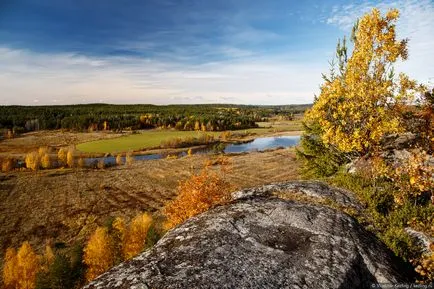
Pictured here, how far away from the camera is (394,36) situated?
16.9 m

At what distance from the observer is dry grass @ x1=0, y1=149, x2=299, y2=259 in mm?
78438

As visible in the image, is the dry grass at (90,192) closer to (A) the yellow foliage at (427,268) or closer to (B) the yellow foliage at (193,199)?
(B) the yellow foliage at (193,199)

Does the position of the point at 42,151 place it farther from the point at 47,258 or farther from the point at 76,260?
the point at 76,260

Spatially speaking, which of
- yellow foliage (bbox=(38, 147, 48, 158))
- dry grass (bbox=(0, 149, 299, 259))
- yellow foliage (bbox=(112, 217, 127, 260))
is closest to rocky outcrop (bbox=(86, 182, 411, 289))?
yellow foliage (bbox=(112, 217, 127, 260))

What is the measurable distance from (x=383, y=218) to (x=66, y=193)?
108 metres

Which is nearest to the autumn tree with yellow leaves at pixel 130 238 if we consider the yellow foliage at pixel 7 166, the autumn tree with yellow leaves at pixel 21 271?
the autumn tree with yellow leaves at pixel 21 271

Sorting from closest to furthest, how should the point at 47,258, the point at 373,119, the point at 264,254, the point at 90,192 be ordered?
the point at 264,254 < the point at 373,119 < the point at 47,258 < the point at 90,192

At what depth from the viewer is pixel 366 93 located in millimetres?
16547

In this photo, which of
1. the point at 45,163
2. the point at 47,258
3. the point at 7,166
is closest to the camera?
the point at 47,258

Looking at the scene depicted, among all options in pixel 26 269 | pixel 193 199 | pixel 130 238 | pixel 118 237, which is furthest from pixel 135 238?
pixel 193 199

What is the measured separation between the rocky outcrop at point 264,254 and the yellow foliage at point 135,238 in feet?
192

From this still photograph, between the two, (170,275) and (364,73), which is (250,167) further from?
(170,275)

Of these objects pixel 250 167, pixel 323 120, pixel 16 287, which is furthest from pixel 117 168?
pixel 323 120

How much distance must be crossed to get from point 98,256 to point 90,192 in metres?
50.3
